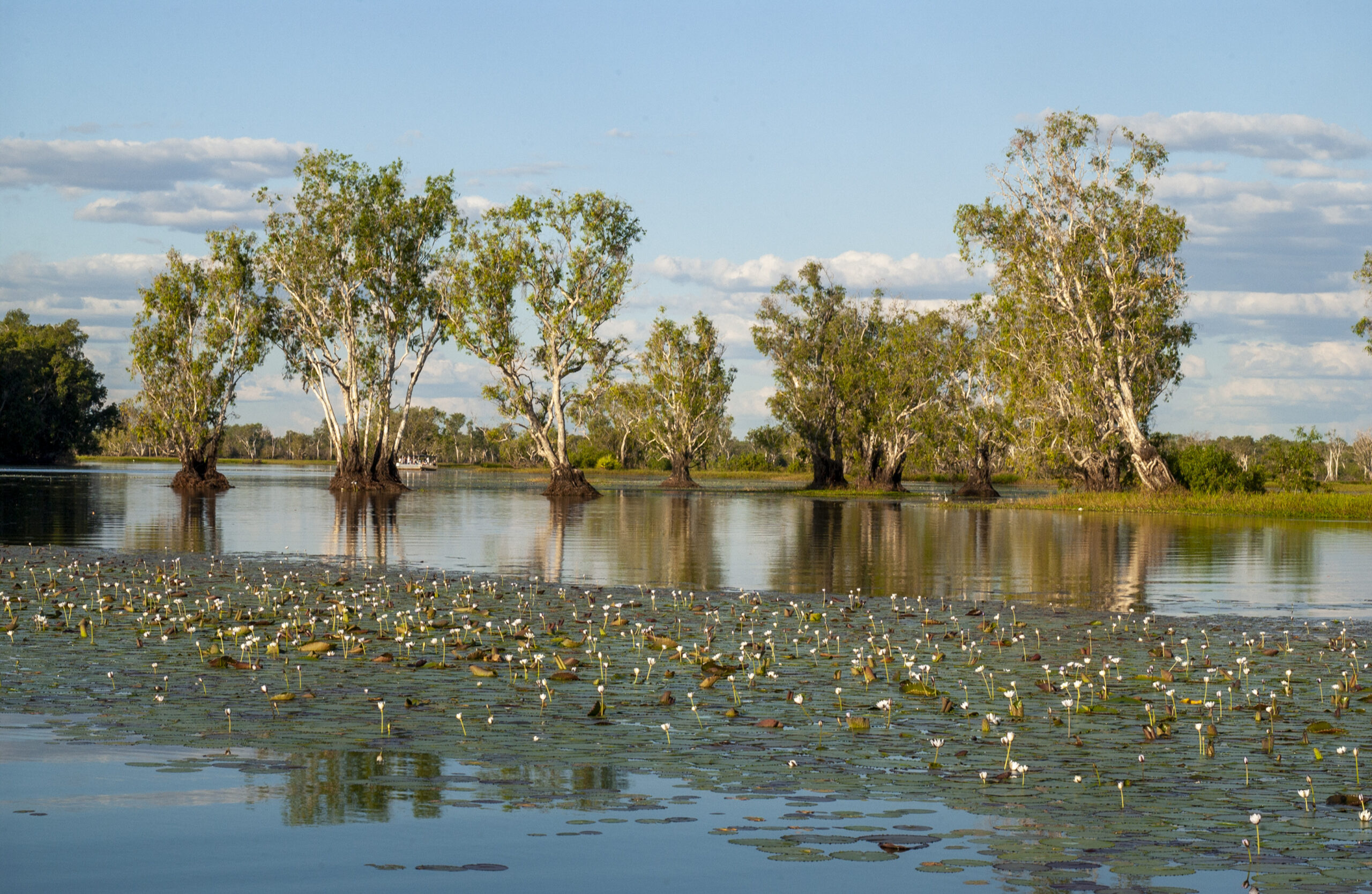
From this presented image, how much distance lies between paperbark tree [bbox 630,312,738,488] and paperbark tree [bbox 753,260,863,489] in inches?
564

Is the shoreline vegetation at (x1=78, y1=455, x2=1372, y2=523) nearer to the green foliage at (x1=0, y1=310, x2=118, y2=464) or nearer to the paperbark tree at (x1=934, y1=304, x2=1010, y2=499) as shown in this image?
the paperbark tree at (x1=934, y1=304, x2=1010, y2=499)

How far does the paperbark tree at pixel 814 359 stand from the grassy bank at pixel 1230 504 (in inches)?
1103

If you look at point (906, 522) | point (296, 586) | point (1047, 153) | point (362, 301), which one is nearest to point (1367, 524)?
point (906, 522)

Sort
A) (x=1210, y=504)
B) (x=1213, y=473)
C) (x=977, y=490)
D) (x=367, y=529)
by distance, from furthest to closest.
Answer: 1. (x=977, y=490)
2. (x=1213, y=473)
3. (x=1210, y=504)
4. (x=367, y=529)

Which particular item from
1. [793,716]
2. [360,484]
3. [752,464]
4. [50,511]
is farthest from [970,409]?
[752,464]

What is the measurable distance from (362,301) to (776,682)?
70977 mm

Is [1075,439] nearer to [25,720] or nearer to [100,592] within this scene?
[100,592]

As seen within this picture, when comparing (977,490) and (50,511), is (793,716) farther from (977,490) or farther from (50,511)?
(977,490)

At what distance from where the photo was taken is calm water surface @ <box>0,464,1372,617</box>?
79.3ft

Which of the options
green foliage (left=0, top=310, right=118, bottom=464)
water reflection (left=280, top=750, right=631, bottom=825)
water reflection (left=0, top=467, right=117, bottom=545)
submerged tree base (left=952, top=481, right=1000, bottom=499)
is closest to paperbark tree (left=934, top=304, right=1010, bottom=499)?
submerged tree base (left=952, top=481, right=1000, bottom=499)

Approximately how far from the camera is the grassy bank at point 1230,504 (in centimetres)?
5659

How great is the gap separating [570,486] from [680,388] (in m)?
36.4

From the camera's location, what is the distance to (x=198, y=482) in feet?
264

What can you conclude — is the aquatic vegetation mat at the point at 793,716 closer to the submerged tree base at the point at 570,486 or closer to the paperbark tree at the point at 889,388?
the submerged tree base at the point at 570,486
